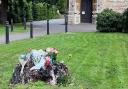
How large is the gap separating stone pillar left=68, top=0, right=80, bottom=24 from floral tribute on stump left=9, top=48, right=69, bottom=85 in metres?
36.5

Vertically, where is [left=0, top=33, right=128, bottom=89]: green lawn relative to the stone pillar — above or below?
below

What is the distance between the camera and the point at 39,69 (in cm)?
960

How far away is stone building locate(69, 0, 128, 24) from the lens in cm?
4594

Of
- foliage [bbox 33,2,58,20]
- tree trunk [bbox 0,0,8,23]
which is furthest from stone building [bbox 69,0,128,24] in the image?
foliage [bbox 33,2,58,20]

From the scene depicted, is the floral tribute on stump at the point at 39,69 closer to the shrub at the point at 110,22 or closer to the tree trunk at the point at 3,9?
the shrub at the point at 110,22

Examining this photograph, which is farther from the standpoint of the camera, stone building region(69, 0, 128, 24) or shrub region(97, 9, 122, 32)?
stone building region(69, 0, 128, 24)

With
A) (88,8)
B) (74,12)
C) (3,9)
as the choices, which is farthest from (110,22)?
(3,9)

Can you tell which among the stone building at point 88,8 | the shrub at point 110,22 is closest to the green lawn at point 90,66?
the shrub at point 110,22

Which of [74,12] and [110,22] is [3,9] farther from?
[110,22]

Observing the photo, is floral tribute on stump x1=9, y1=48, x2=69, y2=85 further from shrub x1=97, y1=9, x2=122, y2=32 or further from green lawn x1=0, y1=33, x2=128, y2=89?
shrub x1=97, y1=9, x2=122, y2=32

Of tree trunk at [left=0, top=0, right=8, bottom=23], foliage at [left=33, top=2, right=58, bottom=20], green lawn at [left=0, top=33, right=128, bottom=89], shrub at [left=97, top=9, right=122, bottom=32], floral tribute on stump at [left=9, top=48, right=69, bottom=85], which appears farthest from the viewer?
foliage at [left=33, top=2, right=58, bottom=20]

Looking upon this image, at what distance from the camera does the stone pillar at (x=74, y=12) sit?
46469mm

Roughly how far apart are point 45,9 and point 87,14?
69.5 feet

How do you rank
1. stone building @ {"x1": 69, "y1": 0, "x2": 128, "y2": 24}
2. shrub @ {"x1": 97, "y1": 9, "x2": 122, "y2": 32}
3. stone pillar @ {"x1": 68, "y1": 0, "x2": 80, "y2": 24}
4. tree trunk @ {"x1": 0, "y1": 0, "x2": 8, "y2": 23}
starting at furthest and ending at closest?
stone pillar @ {"x1": 68, "y1": 0, "x2": 80, "y2": 24}, stone building @ {"x1": 69, "y1": 0, "x2": 128, "y2": 24}, tree trunk @ {"x1": 0, "y1": 0, "x2": 8, "y2": 23}, shrub @ {"x1": 97, "y1": 9, "x2": 122, "y2": 32}
